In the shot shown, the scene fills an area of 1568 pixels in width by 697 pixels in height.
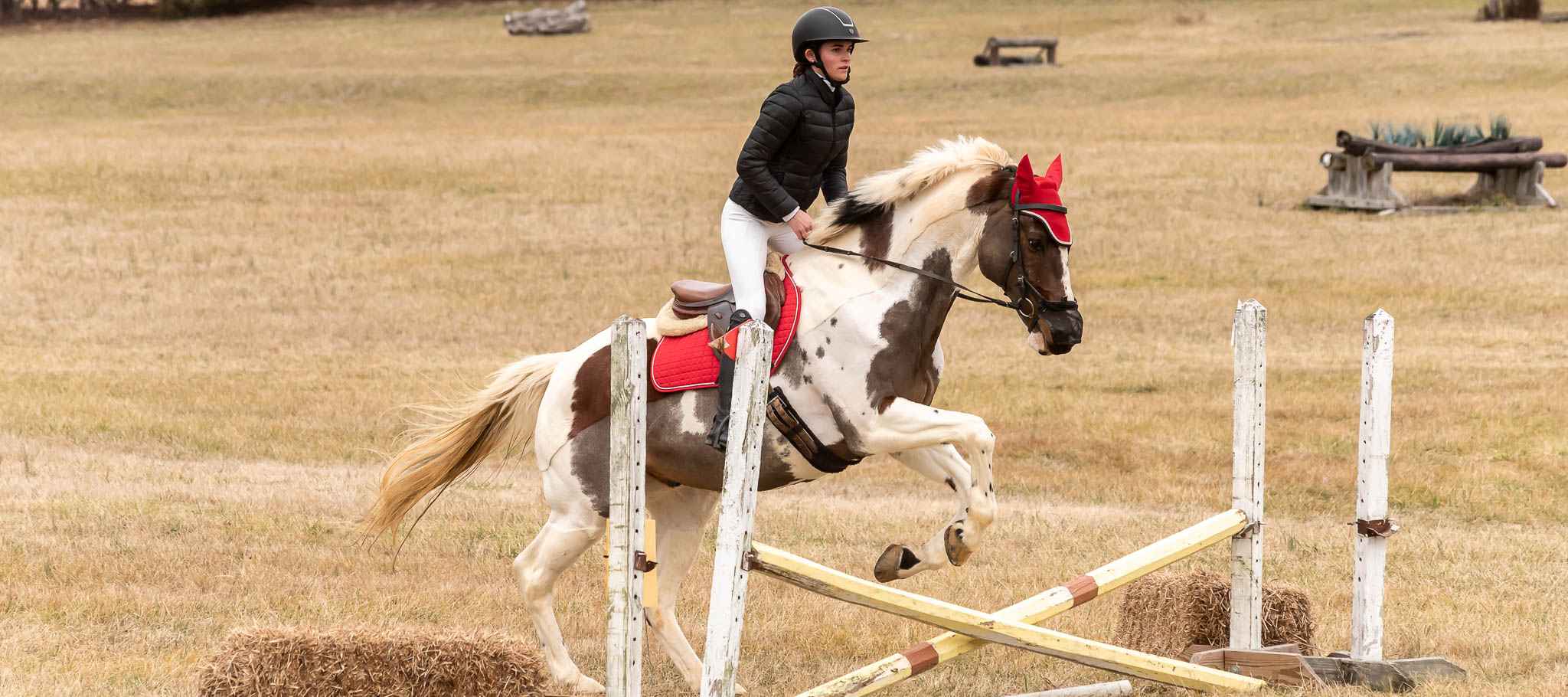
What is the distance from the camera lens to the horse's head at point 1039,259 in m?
6.09

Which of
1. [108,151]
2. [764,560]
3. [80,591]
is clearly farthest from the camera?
[108,151]

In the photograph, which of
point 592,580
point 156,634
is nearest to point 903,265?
point 592,580

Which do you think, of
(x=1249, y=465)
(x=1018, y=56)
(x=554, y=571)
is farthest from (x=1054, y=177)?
(x=1018, y=56)

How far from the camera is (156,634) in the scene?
23.4ft

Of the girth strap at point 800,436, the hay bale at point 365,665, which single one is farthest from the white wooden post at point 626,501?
the girth strap at point 800,436

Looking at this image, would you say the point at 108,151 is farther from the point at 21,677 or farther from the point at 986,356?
the point at 21,677

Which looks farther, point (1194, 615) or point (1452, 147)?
point (1452, 147)

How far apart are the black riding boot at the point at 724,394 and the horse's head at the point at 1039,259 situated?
1068 millimetres

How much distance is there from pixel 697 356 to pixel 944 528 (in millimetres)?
1289

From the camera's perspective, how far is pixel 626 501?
524 centimetres

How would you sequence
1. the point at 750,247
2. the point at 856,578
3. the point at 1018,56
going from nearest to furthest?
1. the point at 856,578
2. the point at 750,247
3. the point at 1018,56

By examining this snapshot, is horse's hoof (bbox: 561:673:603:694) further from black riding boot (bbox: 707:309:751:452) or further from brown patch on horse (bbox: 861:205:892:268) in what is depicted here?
brown patch on horse (bbox: 861:205:892:268)

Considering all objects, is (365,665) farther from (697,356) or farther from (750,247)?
(750,247)

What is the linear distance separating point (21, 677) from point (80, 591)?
150cm
